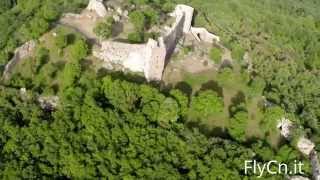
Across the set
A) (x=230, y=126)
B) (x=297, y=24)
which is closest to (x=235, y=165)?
(x=230, y=126)

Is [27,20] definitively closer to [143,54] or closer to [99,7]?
[99,7]

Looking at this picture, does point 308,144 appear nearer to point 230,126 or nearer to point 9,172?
point 230,126

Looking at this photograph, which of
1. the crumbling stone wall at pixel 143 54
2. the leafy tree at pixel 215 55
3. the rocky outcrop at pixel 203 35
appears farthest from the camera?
the rocky outcrop at pixel 203 35

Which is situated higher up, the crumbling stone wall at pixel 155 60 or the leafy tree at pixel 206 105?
the crumbling stone wall at pixel 155 60

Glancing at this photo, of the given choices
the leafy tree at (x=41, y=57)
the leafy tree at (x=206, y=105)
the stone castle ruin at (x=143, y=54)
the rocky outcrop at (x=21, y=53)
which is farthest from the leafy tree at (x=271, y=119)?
the rocky outcrop at (x=21, y=53)

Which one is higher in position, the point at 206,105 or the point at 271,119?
the point at 206,105

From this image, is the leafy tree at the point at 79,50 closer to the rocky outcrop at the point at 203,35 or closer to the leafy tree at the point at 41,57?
the leafy tree at the point at 41,57

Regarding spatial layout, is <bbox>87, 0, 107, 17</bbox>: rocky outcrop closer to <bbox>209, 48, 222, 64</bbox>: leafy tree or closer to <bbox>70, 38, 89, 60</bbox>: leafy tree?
<bbox>70, 38, 89, 60</bbox>: leafy tree

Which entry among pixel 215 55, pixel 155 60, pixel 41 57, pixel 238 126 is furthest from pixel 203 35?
pixel 41 57
